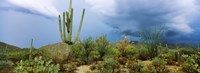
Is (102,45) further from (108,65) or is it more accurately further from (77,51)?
(108,65)

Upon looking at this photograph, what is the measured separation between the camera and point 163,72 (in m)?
11.9

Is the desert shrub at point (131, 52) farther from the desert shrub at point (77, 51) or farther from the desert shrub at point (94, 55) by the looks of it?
the desert shrub at point (77, 51)

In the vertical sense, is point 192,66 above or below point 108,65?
below

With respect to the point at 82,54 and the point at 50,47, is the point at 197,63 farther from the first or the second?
the point at 50,47

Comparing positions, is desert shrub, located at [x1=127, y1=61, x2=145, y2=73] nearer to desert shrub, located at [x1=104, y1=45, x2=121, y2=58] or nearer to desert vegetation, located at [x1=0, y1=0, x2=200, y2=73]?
desert vegetation, located at [x1=0, y1=0, x2=200, y2=73]

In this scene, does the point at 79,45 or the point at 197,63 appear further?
the point at 79,45

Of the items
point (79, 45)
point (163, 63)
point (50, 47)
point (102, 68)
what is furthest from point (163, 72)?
point (50, 47)

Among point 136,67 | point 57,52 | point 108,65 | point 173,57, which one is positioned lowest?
point 136,67

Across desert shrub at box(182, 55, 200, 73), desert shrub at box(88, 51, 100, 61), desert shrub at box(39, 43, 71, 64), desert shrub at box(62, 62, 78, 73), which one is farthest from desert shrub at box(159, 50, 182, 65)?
desert shrub at box(39, 43, 71, 64)

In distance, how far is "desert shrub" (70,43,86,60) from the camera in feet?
48.3

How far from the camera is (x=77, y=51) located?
1534 cm

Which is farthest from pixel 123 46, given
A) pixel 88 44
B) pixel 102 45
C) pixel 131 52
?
pixel 88 44

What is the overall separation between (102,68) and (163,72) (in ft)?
6.52

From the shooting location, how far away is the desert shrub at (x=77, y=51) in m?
14.7
